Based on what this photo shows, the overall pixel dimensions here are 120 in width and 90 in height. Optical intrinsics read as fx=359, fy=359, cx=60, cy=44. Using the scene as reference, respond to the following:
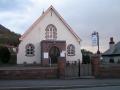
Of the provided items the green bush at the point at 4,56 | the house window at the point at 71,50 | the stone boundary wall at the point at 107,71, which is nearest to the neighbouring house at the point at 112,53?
the house window at the point at 71,50

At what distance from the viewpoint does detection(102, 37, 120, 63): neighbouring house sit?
6343cm

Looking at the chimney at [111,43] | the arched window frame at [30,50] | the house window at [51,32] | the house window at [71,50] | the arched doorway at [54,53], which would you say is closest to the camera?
the arched doorway at [54,53]

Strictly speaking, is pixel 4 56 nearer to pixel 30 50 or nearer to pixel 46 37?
pixel 30 50

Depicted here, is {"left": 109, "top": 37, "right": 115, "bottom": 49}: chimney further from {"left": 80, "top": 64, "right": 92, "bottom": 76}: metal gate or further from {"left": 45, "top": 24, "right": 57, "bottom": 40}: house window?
{"left": 80, "top": 64, "right": 92, "bottom": 76}: metal gate

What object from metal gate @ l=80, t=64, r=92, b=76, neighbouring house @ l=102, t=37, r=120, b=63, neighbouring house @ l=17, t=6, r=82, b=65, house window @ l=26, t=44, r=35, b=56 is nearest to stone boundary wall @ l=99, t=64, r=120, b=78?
metal gate @ l=80, t=64, r=92, b=76

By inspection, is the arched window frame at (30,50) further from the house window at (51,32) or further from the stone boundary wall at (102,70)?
the stone boundary wall at (102,70)

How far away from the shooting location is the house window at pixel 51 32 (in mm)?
54875

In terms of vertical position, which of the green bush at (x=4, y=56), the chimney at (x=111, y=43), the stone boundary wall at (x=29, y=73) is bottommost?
the stone boundary wall at (x=29, y=73)

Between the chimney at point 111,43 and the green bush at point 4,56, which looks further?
the chimney at point 111,43

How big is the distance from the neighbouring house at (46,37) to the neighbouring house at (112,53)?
403 inches

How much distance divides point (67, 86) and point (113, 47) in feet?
141

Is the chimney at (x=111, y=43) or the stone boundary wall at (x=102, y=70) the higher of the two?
the chimney at (x=111, y=43)

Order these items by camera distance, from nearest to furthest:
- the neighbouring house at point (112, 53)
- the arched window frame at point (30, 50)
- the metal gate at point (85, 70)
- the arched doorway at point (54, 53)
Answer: the metal gate at point (85, 70), the arched doorway at point (54, 53), the arched window frame at point (30, 50), the neighbouring house at point (112, 53)

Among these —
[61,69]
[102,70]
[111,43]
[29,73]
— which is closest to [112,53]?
[111,43]
